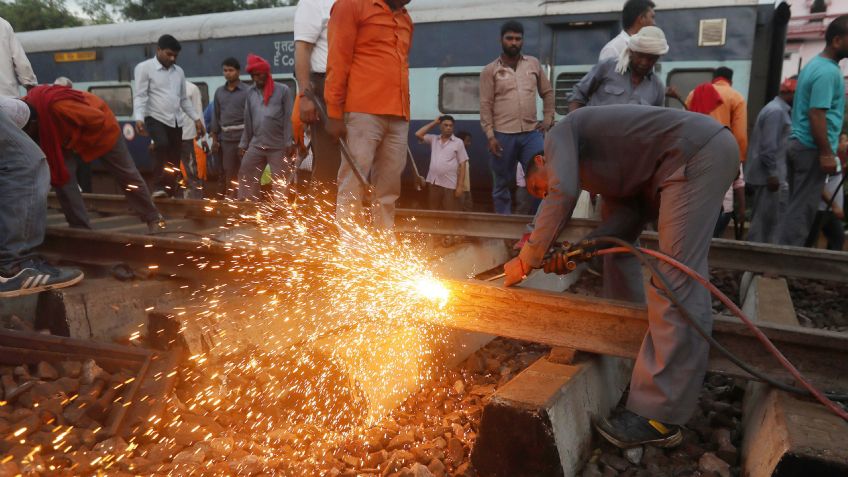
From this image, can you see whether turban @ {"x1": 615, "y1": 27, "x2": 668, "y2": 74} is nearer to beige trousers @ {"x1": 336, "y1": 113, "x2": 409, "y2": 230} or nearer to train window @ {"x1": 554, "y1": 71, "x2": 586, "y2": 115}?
beige trousers @ {"x1": 336, "y1": 113, "x2": 409, "y2": 230}

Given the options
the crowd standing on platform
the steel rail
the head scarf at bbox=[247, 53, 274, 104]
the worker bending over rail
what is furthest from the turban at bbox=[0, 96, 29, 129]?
the worker bending over rail

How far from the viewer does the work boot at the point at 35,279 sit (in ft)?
10.6

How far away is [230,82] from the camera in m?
8.04

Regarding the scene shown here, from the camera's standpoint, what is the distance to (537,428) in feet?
7.02

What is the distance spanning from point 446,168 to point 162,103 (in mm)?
3692

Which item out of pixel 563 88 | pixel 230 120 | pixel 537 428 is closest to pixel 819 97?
pixel 563 88

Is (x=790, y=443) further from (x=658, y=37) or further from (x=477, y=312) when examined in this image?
(x=658, y=37)

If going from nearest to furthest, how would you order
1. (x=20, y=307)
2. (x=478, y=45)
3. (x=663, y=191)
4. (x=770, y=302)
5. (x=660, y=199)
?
1. (x=663, y=191)
2. (x=660, y=199)
3. (x=20, y=307)
4. (x=770, y=302)
5. (x=478, y=45)

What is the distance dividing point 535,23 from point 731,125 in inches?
121

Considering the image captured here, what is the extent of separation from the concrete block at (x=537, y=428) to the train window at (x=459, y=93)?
20.5ft

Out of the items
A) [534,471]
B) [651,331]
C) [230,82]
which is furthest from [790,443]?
[230,82]

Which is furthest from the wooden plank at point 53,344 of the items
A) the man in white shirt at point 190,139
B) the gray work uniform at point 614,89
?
the man in white shirt at point 190,139

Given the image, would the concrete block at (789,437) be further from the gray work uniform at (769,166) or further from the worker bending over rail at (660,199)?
the gray work uniform at (769,166)

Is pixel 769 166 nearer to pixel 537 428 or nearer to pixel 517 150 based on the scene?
pixel 517 150
